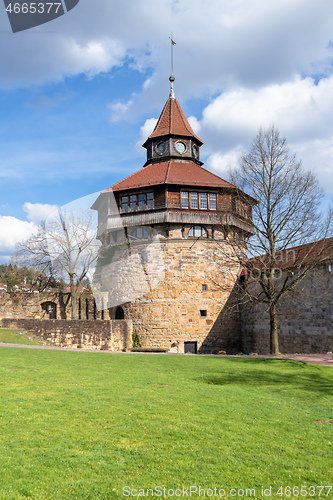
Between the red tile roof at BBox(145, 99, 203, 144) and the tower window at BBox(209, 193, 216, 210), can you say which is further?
the red tile roof at BBox(145, 99, 203, 144)

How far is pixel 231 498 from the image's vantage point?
13.9ft

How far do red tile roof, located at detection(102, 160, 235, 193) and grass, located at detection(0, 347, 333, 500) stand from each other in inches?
760

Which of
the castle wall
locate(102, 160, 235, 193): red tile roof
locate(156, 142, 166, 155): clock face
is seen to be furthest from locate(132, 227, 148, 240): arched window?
locate(156, 142, 166, 155): clock face

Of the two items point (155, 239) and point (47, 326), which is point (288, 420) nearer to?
point (47, 326)

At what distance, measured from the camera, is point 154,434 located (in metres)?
6.12

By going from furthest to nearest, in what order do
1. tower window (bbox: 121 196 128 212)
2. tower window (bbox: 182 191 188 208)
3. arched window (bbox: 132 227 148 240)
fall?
1. tower window (bbox: 121 196 128 212)
2. arched window (bbox: 132 227 148 240)
3. tower window (bbox: 182 191 188 208)

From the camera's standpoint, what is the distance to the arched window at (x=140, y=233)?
29562mm

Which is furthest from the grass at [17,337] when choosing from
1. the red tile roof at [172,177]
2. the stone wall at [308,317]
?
the stone wall at [308,317]

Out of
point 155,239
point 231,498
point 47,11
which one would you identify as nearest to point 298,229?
point 155,239

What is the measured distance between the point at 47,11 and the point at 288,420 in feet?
33.7

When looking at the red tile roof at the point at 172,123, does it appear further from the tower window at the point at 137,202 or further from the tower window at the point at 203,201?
the tower window at the point at 203,201

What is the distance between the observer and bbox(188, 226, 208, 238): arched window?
2925 centimetres

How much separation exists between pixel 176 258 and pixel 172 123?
1372cm

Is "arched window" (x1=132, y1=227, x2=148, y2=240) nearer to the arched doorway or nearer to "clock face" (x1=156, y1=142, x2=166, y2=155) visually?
"clock face" (x1=156, y1=142, x2=166, y2=155)
